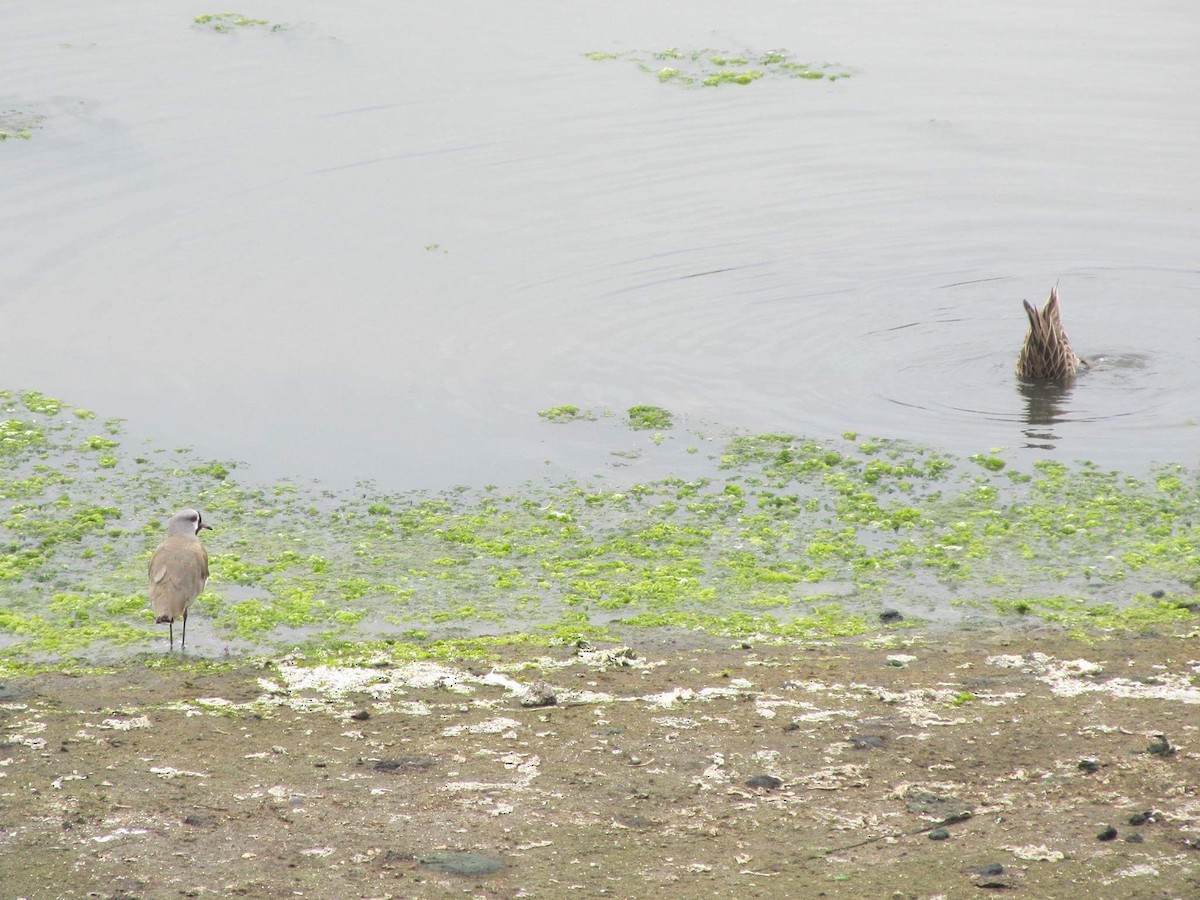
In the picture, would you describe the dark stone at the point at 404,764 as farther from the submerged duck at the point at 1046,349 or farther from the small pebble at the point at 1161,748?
the submerged duck at the point at 1046,349

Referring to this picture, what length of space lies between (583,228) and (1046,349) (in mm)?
5444

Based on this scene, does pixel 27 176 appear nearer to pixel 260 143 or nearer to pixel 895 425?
pixel 260 143

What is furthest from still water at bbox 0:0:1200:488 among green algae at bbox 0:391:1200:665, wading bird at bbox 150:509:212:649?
wading bird at bbox 150:509:212:649

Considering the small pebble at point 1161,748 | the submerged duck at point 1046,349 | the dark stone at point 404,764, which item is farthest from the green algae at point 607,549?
the submerged duck at point 1046,349

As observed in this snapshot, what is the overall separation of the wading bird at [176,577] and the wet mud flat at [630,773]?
281 mm

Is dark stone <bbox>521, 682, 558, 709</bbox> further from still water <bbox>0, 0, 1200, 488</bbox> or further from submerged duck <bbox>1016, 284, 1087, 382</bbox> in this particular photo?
submerged duck <bbox>1016, 284, 1087, 382</bbox>

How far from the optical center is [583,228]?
50.9ft

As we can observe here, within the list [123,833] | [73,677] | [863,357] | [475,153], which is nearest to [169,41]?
[475,153]

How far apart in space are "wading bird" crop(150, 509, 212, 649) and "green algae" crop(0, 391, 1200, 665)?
1.02 feet

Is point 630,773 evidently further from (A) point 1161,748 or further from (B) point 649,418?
(B) point 649,418

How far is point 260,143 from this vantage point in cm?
1816

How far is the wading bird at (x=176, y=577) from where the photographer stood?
7.76m

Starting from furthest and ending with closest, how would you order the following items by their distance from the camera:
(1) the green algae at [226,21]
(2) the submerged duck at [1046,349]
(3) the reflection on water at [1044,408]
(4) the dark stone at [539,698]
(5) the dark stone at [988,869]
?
(1) the green algae at [226,21] < (2) the submerged duck at [1046,349] < (3) the reflection on water at [1044,408] < (4) the dark stone at [539,698] < (5) the dark stone at [988,869]

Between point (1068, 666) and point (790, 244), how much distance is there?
27.8 ft
